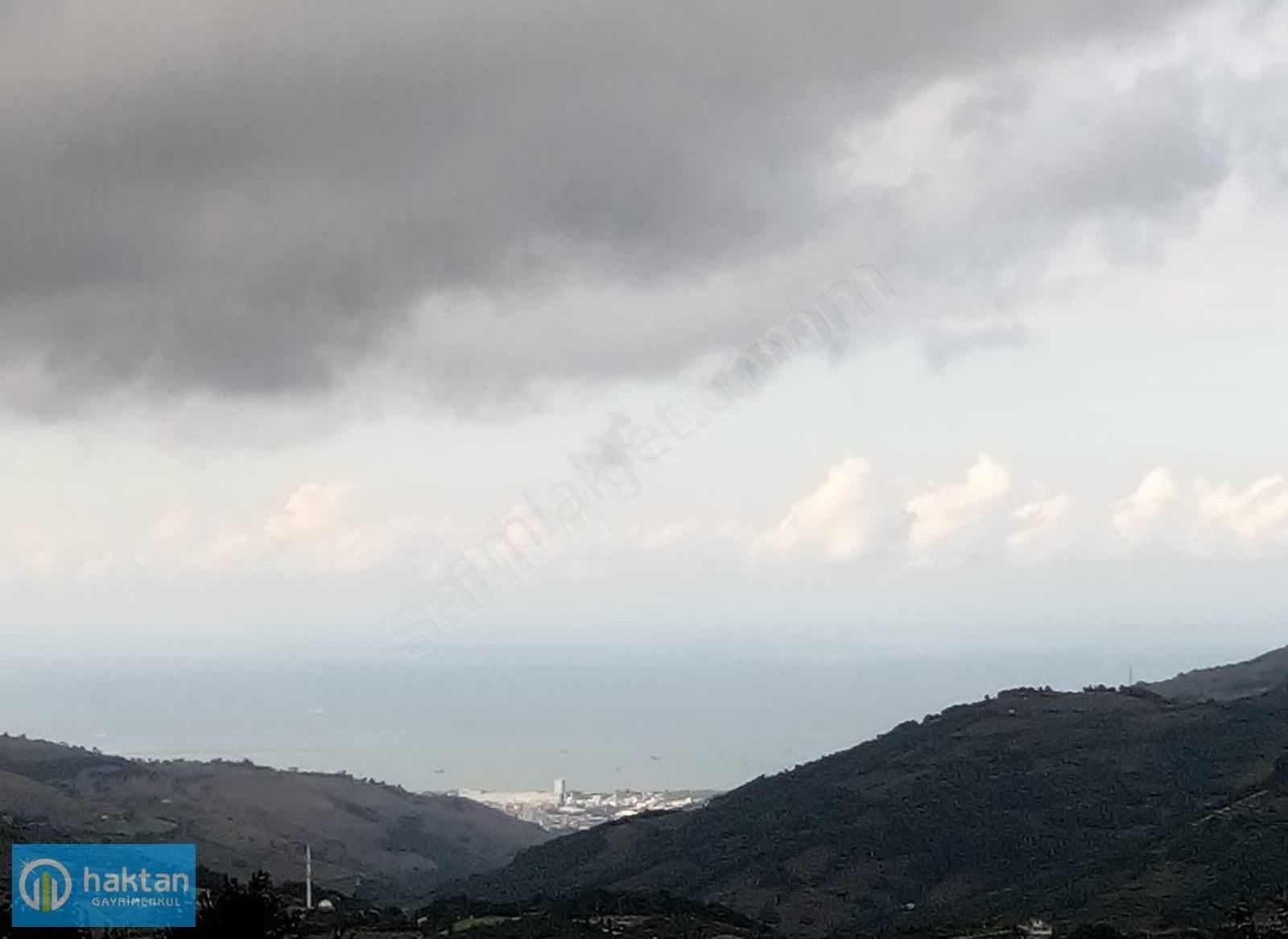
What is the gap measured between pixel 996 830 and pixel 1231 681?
7742 cm

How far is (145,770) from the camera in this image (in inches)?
6934

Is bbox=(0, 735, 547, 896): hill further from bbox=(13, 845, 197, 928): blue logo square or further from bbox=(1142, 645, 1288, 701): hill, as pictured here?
bbox=(1142, 645, 1288, 701): hill

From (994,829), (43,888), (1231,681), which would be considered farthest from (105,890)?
(1231,681)

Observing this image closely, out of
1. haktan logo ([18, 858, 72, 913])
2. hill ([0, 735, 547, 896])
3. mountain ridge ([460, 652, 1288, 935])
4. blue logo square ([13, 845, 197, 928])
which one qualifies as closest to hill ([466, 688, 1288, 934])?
mountain ridge ([460, 652, 1288, 935])

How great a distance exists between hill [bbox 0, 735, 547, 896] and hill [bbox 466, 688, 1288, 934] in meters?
23.5

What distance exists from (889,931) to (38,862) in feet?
145

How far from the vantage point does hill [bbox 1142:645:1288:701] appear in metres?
160

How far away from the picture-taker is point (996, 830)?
10600 centimetres

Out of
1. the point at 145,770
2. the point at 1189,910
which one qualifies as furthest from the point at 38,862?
the point at 145,770

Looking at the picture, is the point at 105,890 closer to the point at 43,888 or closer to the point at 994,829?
the point at 43,888

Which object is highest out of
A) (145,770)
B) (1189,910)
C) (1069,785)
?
(145,770)

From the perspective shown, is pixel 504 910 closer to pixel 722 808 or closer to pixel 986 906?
pixel 986 906

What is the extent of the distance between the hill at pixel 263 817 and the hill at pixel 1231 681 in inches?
3346

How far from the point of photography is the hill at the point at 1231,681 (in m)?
160
